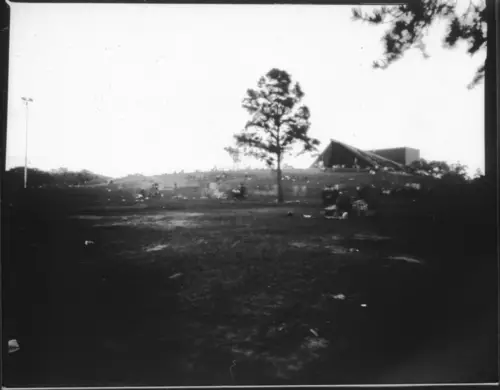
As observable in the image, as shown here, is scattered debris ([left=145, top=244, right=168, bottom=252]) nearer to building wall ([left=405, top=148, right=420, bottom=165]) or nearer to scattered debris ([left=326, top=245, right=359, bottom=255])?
scattered debris ([left=326, top=245, right=359, bottom=255])

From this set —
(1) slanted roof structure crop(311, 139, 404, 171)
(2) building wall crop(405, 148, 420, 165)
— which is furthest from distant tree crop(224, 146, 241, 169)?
(2) building wall crop(405, 148, 420, 165)

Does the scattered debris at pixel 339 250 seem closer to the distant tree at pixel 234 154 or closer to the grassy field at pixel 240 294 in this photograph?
the grassy field at pixel 240 294

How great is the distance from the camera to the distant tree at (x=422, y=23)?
1.72m

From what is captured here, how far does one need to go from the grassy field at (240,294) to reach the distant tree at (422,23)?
829 millimetres

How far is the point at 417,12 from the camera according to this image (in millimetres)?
1728

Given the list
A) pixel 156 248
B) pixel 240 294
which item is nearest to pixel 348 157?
pixel 240 294

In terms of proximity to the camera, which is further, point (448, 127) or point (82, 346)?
point (448, 127)

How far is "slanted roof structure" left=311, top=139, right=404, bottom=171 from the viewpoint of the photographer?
1738 millimetres

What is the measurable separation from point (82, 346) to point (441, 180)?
2.05 m

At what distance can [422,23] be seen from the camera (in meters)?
1.73

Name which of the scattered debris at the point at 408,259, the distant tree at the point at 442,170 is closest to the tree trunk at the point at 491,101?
the distant tree at the point at 442,170

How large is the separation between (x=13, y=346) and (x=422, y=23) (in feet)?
8.86

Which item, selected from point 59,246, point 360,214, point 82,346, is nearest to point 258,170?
point 360,214

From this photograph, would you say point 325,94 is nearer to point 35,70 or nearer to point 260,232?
point 260,232
